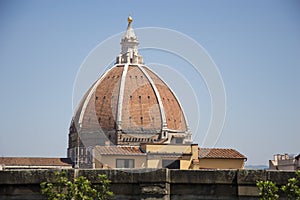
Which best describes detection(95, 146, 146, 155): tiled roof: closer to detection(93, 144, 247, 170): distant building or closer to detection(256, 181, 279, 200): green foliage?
detection(93, 144, 247, 170): distant building

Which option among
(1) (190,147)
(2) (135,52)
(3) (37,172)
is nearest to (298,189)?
(3) (37,172)

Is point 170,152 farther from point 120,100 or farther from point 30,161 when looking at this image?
point 120,100

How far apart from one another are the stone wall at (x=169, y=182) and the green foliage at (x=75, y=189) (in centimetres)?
15

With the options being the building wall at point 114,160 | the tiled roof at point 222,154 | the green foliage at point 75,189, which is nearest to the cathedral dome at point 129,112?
the building wall at point 114,160

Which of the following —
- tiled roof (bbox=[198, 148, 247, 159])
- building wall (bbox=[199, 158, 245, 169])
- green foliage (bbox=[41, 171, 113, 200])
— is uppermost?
tiled roof (bbox=[198, 148, 247, 159])

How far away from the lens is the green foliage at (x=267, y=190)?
7.87 meters

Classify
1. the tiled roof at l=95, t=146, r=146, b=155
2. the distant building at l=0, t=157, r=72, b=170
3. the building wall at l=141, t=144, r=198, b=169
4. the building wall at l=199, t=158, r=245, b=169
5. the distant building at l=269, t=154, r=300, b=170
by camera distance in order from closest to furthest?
the distant building at l=269, t=154, r=300, b=170 → the building wall at l=199, t=158, r=245, b=169 → the building wall at l=141, t=144, r=198, b=169 → the tiled roof at l=95, t=146, r=146, b=155 → the distant building at l=0, t=157, r=72, b=170

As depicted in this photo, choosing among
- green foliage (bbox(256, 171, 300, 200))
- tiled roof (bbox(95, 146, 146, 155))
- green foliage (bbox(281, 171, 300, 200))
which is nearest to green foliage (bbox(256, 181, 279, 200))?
green foliage (bbox(256, 171, 300, 200))

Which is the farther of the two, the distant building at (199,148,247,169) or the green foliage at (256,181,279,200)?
the distant building at (199,148,247,169)

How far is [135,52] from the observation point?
88.8 meters

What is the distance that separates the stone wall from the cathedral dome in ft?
228

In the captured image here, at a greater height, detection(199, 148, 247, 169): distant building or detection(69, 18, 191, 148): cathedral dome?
detection(69, 18, 191, 148): cathedral dome

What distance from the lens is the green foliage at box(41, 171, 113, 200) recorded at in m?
8.20

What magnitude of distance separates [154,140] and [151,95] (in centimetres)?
743
